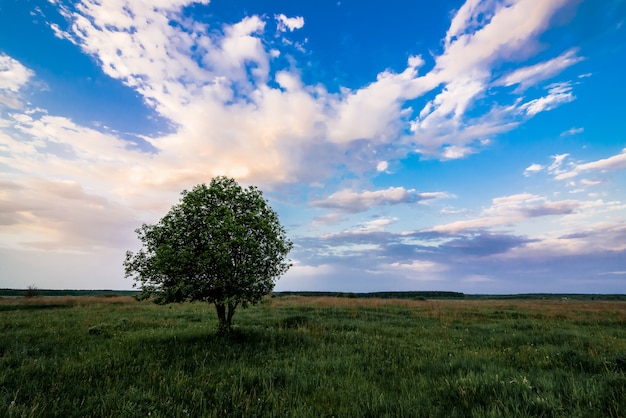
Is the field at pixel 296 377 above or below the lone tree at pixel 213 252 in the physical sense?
below

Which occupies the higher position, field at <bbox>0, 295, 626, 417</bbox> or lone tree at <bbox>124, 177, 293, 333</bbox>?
lone tree at <bbox>124, 177, 293, 333</bbox>

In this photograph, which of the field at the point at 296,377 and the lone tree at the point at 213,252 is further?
the lone tree at the point at 213,252

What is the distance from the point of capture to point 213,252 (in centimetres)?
1259

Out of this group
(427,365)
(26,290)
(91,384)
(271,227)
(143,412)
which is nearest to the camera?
(143,412)

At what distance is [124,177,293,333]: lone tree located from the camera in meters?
12.8

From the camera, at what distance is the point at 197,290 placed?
1289 centimetres

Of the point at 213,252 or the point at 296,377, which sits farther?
the point at 213,252

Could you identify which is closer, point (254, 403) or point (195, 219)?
point (254, 403)

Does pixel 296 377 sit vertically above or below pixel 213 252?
below

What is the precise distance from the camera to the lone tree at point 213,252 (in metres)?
12.8

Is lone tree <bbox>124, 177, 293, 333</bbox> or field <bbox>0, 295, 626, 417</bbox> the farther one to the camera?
lone tree <bbox>124, 177, 293, 333</bbox>

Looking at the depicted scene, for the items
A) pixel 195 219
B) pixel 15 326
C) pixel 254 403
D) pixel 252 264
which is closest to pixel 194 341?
pixel 252 264

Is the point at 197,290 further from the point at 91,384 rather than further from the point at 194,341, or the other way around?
the point at 91,384

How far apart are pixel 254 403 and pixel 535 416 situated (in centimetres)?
531
